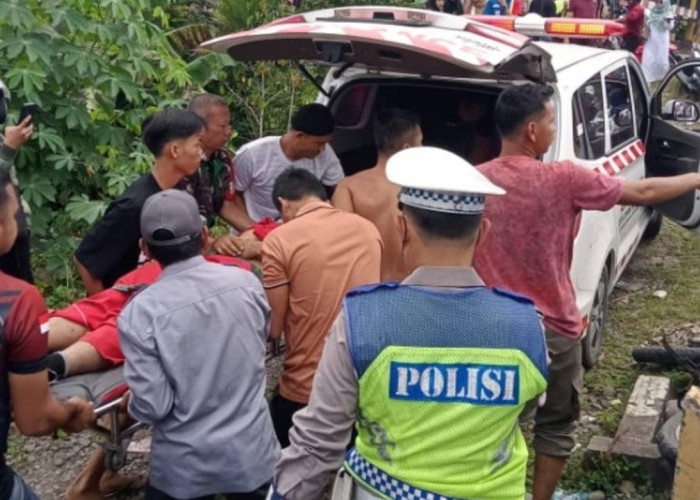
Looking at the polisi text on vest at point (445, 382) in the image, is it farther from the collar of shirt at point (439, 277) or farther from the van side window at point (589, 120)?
the van side window at point (589, 120)

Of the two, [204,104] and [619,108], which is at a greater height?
[204,104]

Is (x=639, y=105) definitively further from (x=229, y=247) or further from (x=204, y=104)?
(x=229, y=247)

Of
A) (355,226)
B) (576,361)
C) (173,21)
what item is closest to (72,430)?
(355,226)

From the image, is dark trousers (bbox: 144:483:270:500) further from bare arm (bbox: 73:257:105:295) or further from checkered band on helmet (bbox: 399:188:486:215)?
checkered band on helmet (bbox: 399:188:486:215)

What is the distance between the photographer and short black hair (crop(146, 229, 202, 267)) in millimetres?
2764

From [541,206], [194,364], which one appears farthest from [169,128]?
[541,206]

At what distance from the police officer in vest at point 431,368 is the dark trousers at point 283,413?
1473 millimetres

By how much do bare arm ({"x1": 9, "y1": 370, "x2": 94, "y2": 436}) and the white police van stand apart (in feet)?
6.57

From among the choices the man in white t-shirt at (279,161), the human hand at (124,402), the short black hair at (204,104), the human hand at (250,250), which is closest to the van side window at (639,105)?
the man in white t-shirt at (279,161)

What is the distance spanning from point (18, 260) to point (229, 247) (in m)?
0.91

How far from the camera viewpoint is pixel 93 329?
3.34 metres

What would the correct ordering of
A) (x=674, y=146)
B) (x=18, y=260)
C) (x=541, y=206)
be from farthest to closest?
(x=674, y=146), (x=18, y=260), (x=541, y=206)

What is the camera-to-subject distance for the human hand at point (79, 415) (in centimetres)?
275

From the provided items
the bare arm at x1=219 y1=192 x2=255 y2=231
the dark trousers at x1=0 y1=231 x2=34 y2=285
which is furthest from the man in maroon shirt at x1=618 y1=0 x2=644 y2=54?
the dark trousers at x1=0 y1=231 x2=34 y2=285
